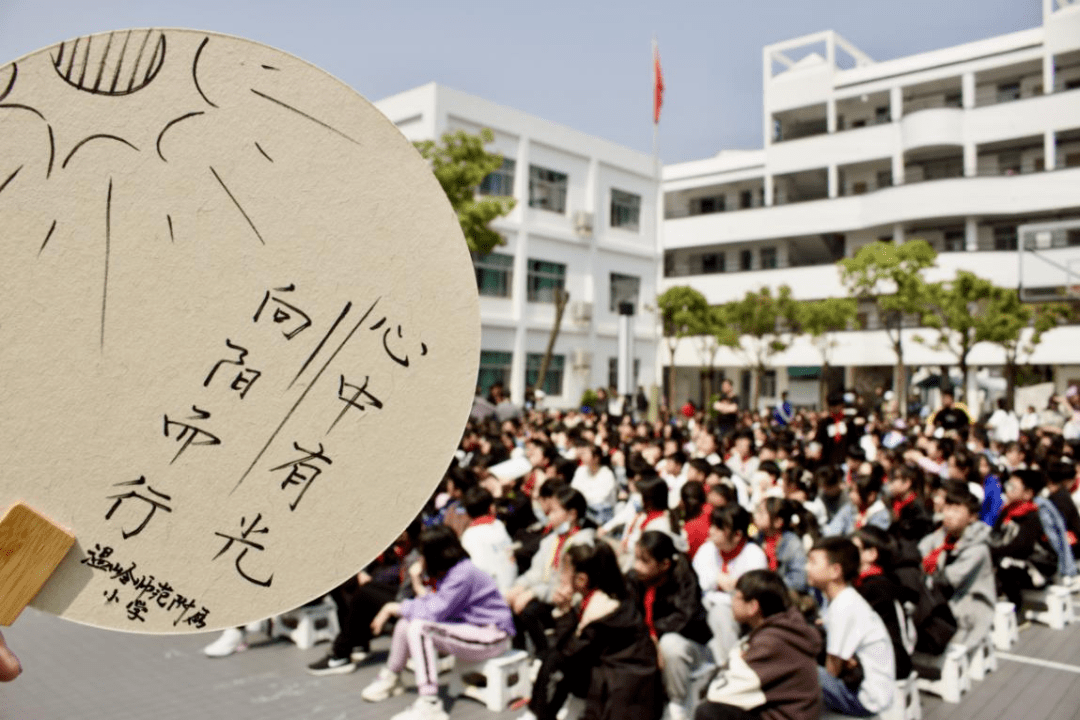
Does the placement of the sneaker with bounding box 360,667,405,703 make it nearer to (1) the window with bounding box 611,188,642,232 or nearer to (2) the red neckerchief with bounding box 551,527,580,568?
(2) the red neckerchief with bounding box 551,527,580,568

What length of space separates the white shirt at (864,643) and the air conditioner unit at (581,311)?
24.0 metres

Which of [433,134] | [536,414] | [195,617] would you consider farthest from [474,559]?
[433,134]

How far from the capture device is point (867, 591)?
4.14 m

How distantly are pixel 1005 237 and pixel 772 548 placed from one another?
28.1m

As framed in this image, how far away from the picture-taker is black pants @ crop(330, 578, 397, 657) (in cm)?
521

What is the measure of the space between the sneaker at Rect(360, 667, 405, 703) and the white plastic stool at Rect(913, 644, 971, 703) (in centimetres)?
315

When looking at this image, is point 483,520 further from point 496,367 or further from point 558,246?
point 558,246

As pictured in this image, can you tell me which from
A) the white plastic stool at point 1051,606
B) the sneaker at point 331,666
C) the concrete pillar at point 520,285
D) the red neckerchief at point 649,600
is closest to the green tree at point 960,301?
the concrete pillar at point 520,285

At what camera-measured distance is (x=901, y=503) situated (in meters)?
6.30

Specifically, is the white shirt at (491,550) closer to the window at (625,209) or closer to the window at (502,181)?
the window at (502,181)

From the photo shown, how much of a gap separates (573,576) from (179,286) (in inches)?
122

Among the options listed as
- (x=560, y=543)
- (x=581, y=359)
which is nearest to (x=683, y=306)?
(x=581, y=359)

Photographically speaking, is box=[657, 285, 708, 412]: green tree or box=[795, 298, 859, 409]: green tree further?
box=[657, 285, 708, 412]: green tree

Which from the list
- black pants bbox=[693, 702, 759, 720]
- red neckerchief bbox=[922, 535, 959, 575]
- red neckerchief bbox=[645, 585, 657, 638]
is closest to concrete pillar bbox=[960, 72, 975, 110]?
red neckerchief bbox=[922, 535, 959, 575]
